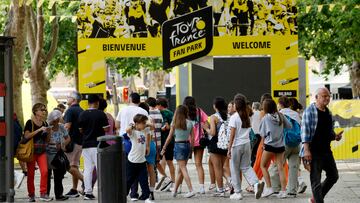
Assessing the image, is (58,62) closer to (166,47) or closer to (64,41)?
(64,41)

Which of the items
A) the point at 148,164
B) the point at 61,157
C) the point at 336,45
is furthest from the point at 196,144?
the point at 336,45

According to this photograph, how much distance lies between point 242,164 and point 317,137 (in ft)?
9.80

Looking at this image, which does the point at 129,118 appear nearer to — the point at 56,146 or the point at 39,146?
the point at 56,146

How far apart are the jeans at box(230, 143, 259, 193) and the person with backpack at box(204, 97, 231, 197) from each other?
38 cm

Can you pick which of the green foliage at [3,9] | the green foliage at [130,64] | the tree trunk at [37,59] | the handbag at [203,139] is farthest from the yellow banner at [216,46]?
the green foliage at [130,64]

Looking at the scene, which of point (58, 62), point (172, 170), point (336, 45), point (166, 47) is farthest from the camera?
point (58, 62)

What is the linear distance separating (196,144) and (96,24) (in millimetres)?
4324

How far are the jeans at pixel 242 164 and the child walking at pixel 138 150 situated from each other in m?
1.48

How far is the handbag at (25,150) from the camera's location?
51.7 ft

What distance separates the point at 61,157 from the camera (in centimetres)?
1620

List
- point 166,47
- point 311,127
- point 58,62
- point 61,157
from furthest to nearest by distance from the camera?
point 58,62 → point 166,47 → point 61,157 → point 311,127

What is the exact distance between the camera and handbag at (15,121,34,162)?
15.8 meters

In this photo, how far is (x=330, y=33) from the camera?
1448 inches

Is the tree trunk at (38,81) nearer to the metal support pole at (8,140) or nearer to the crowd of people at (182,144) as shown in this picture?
the crowd of people at (182,144)
